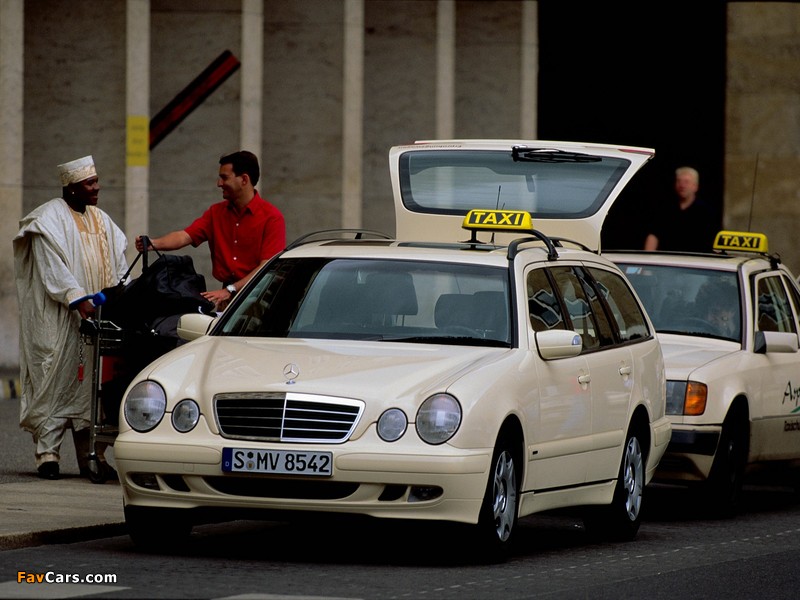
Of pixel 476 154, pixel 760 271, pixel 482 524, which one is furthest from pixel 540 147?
pixel 482 524

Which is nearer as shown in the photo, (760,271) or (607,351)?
(607,351)

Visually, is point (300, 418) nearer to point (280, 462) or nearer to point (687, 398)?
point (280, 462)

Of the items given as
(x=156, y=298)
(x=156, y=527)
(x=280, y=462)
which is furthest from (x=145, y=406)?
(x=156, y=298)

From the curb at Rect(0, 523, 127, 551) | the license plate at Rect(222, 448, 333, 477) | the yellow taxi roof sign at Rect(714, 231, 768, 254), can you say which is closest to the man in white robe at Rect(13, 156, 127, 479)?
the curb at Rect(0, 523, 127, 551)

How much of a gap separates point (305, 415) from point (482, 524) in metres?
0.95

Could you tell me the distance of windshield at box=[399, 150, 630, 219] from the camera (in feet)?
43.7

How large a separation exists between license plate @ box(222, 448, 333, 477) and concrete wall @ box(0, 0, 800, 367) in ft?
39.7

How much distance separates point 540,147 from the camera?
13570 mm

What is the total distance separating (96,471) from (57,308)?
115 cm

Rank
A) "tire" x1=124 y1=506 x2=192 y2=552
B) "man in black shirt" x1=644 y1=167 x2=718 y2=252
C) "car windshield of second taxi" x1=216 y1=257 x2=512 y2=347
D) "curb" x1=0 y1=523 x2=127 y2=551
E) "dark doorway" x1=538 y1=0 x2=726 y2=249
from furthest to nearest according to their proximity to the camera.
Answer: "dark doorway" x1=538 y1=0 x2=726 y2=249
"man in black shirt" x1=644 y1=167 x2=718 y2=252
"car windshield of second taxi" x1=216 y1=257 x2=512 y2=347
"curb" x1=0 y1=523 x2=127 y2=551
"tire" x1=124 y1=506 x2=192 y2=552

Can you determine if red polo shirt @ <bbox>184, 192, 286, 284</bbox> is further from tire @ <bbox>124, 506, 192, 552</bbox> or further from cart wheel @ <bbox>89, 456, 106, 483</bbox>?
tire @ <bbox>124, 506, 192, 552</bbox>

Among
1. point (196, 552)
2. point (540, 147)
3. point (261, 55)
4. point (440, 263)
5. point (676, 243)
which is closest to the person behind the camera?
point (196, 552)

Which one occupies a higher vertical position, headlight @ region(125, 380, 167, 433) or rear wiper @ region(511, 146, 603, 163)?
rear wiper @ region(511, 146, 603, 163)

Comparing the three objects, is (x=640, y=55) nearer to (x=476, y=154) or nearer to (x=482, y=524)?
(x=476, y=154)
